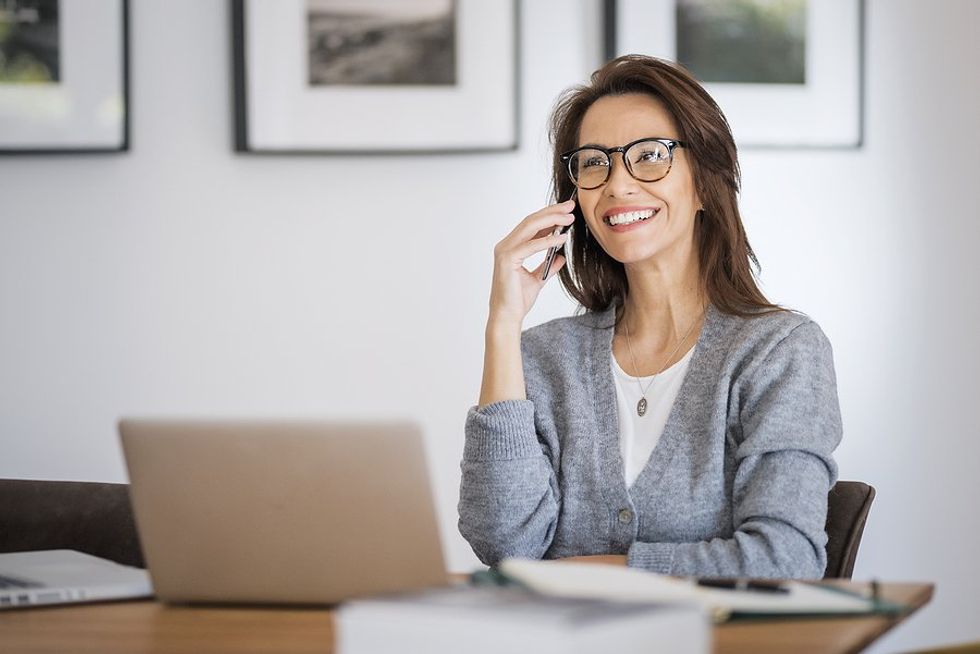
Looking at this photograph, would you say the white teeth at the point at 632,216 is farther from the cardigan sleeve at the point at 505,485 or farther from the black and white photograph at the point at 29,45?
the black and white photograph at the point at 29,45

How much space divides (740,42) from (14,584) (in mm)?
1707

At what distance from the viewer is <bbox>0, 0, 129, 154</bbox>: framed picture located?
242cm

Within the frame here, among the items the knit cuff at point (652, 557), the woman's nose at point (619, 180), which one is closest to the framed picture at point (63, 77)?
the woman's nose at point (619, 180)

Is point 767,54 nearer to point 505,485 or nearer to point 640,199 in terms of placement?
point 640,199

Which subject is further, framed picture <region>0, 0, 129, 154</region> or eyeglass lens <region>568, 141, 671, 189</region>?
framed picture <region>0, 0, 129, 154</region>

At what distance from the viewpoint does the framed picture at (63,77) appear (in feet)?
7.95

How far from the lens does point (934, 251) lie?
2.39m

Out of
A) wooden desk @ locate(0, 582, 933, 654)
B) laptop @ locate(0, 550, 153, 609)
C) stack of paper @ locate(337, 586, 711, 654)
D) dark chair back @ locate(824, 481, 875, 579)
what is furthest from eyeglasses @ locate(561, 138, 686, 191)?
stack of paper @ locate(337, 586, 711, 654)

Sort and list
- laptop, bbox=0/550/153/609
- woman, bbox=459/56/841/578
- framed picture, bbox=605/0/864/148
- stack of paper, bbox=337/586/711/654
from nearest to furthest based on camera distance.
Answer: stack of paper, bbox=337/586/711/654 < laptop, bbox=0/550/153/609 < woman, bbox=459/56/841/578 < framed picture, bbox=605/0/864/148

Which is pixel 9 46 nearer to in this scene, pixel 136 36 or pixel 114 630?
pixel 136 36

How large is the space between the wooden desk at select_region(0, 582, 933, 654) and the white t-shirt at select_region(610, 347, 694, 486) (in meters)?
0.53

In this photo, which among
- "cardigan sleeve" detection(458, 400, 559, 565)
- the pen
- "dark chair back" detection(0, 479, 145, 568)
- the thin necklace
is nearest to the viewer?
the pen

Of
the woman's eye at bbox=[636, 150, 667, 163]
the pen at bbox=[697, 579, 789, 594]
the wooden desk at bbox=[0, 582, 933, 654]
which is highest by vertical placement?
the woman's eye at bbox=[636, 150, 667, 163]

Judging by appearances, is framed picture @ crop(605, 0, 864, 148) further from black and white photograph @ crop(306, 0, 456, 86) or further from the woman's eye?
the woman's eye
